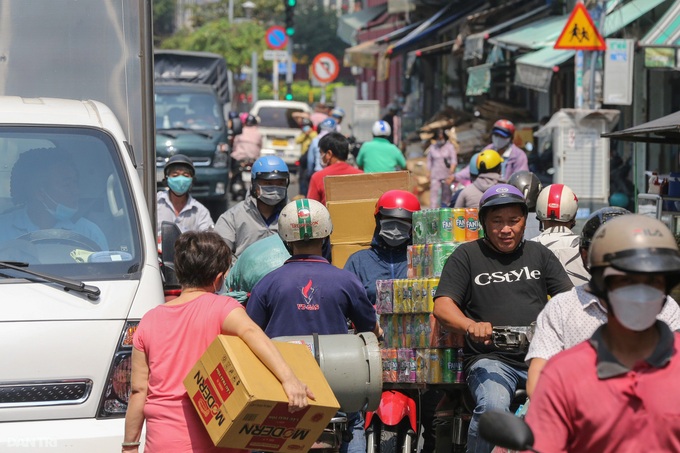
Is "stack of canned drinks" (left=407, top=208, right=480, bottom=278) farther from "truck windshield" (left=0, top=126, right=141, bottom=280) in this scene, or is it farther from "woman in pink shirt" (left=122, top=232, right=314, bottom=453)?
"woman in pink shirt" (left=122, top=232, right=314, bottom=453)

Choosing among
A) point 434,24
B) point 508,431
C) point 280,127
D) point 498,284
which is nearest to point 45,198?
point 498,284

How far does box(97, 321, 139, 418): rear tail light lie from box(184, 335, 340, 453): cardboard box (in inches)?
34.0

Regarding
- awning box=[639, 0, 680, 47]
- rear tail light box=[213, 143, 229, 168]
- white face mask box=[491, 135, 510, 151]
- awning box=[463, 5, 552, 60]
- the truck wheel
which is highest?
awning box=[463, 5, 552, 60]

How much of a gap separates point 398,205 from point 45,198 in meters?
2.23

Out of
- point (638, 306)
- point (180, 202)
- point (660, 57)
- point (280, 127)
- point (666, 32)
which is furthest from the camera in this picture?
point (280, 127)

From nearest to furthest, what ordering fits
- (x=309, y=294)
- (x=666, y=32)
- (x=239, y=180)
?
(x=309, y=294)
(x=666, y=32)
(x=239, y=180)

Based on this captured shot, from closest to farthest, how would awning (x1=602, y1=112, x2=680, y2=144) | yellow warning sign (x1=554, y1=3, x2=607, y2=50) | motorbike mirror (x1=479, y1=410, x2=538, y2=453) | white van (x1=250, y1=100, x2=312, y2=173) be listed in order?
motorbike mirror (x1=479, y1=410, x2=538, y2=453) → awning (x1=602, y1=112, x2=680, y2=144) → yellow warning sign (x1=554, y1=3, x2=607, y2=50) → white van (x1=250, y1=100, x2=312, y2=173)

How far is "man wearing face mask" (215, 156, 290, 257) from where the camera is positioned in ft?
30.0

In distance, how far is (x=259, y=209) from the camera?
9.32m

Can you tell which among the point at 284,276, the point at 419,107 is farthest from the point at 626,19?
the point at 419,107

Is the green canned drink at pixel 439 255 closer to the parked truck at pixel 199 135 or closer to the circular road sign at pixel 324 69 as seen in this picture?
the parked truck at pixel 199 135

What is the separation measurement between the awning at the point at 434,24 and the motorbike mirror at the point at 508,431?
26.9 m

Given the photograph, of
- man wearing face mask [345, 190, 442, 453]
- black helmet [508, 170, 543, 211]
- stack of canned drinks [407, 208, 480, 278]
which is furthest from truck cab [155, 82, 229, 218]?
stack of canned drinks [407, 208, 480, 278]

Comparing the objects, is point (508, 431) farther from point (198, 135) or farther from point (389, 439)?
point (198, 135)
